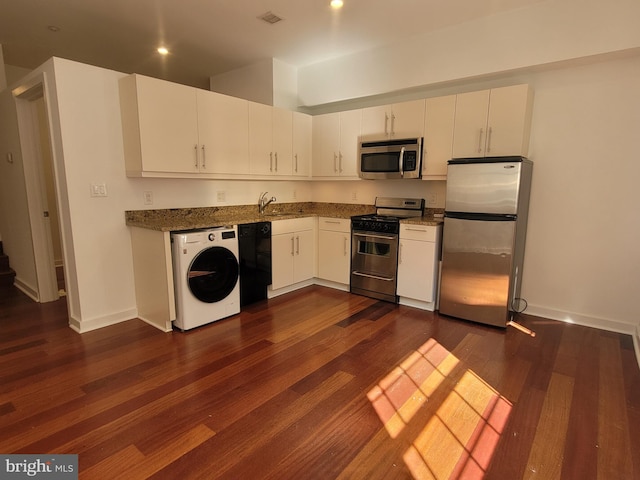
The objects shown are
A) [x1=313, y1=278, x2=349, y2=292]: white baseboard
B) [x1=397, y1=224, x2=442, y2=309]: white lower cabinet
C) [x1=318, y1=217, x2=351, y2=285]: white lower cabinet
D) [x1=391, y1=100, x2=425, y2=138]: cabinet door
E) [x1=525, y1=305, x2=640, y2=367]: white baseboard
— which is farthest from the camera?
[x1=313, y1=278, x2=349, y2=292]: white baseboard

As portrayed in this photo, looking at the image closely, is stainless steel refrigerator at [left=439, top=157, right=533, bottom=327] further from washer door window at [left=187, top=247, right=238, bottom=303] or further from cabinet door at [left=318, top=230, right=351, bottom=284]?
washer door window at [left=187, top=247, right=238, bottom=303]

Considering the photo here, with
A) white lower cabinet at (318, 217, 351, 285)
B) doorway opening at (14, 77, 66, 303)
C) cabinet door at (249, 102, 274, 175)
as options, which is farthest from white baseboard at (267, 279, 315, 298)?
doorway opening at (14, 77, 66, 303)

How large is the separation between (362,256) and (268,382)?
2.02 metres

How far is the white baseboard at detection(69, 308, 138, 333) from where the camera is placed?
3.03 m

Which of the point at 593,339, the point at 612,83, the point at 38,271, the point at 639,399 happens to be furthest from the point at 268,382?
the point at 612,83

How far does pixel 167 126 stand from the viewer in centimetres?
309

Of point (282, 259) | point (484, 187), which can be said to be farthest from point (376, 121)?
point (282, 259)

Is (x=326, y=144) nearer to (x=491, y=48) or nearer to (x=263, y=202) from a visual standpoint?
Result: (x=263, y=202)

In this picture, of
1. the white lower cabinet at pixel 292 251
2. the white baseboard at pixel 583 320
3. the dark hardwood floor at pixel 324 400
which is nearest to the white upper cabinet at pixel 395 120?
the white lower cabinet at pixel 292 251

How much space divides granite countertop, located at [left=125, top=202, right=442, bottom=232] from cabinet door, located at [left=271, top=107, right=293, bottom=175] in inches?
23.0

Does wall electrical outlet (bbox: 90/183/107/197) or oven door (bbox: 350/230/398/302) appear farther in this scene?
oven door (bbox: 350/230/398/302)

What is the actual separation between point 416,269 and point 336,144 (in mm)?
1821

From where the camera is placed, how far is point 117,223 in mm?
3176

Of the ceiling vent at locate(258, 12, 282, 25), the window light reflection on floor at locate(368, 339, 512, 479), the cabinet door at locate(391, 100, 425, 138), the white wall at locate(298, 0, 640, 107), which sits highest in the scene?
the ceiling vent at locate(258, 12, 282, 25)
